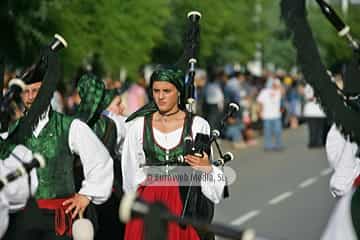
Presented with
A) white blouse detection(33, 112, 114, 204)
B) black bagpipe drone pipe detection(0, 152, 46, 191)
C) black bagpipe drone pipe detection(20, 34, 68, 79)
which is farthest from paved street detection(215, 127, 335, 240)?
black bagpipe drone pipe detection(0, 152, 46, 191)

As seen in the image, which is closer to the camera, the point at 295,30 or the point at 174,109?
the point at 295,30

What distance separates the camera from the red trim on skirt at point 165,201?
22.4ft

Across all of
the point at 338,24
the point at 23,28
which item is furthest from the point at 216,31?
the point at 338,24

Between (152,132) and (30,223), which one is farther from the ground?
(152,132)

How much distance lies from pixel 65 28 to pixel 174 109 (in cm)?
1084

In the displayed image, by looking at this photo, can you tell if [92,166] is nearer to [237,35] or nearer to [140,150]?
[140,150]

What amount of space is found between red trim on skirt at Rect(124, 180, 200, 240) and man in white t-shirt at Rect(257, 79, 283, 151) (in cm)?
1597

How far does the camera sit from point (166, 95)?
283 inches

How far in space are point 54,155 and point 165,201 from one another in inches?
30.3

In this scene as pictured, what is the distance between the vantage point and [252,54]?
37.5 m

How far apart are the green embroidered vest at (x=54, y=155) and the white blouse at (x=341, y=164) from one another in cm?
159

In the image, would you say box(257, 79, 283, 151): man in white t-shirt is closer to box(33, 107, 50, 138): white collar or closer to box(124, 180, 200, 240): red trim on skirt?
box(124, 180, 200, 240): red trim on skirt

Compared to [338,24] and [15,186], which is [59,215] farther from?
[338,24]

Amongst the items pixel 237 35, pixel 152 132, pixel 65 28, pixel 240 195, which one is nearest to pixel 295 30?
pixel 152 132
